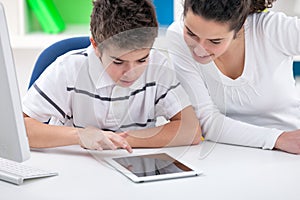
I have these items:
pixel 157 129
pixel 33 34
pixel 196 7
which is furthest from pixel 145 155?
pixel 33 34

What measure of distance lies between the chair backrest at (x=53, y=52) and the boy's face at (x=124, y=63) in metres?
0.43

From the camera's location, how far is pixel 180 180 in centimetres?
126

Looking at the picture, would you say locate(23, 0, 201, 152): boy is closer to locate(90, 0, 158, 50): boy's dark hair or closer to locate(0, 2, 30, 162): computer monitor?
locate(90, 0, 158, 50): boy's dark hair

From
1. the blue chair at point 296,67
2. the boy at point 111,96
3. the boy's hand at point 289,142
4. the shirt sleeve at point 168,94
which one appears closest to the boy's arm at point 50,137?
the boy at point 111,96

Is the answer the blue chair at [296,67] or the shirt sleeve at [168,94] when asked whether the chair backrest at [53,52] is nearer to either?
the shirt sleeve at [168,94]

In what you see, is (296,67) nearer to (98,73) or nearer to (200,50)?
(200,50)

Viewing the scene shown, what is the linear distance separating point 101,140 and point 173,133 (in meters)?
0.21

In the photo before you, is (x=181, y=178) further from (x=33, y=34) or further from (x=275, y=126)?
(x=33, y=34)

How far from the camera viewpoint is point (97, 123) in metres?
1.53

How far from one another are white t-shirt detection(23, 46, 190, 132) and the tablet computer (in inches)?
6.0

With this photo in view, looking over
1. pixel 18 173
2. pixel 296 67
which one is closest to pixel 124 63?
pixel 18 173

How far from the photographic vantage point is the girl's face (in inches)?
56.1

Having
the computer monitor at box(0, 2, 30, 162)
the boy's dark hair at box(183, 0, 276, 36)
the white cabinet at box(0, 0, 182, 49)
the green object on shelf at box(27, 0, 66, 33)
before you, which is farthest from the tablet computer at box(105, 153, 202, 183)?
the green object on shelf at box(27, 0, 66, 33)

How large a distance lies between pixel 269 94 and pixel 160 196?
0.59 metres
